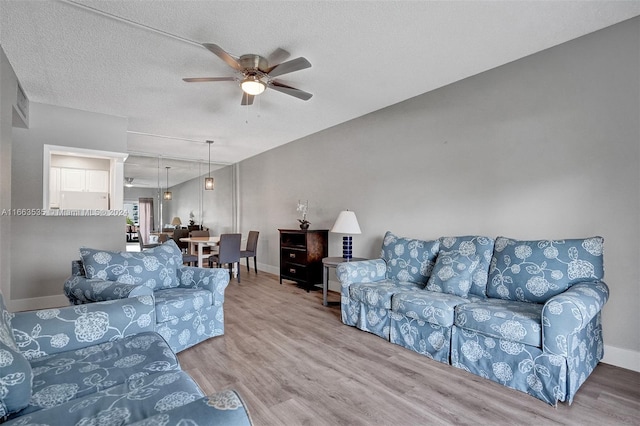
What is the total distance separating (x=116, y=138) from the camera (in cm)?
434

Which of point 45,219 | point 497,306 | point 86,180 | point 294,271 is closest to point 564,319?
point 497,306

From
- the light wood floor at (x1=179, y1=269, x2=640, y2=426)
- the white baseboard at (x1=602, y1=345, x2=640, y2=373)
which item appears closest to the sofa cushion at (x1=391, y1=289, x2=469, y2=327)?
the light wood floor at (x1=179, y1=269, x2=640, y2=426)

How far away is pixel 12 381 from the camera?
1067mm

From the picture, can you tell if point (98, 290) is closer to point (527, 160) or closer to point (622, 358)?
point (527, 160)

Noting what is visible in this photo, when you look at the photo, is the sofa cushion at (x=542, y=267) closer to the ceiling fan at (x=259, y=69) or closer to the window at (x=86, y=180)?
the ceiling fan at (x=259, y=69)

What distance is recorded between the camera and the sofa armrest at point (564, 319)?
1784 millimetres

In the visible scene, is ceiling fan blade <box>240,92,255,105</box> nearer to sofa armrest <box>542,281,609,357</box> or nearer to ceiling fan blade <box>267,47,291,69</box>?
ceiling fan blade <box>267,47,291,69</box>

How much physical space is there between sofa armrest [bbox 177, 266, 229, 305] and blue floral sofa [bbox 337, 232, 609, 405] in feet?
3.94

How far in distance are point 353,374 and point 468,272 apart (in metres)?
1.31

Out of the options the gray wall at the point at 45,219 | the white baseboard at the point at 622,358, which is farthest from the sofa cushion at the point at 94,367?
the gray wall at the point at 45,219

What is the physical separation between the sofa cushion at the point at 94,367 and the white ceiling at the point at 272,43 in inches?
85.7

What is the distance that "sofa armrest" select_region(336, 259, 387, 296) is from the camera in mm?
3199

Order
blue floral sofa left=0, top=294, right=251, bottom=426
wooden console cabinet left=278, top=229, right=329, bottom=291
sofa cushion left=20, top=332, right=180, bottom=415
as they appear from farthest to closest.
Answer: wooden console cabinet left=278, top=229, right=329, bottom=291 < sofa cushion left=20, top=332, right=180, bottom=415 < blue floral sofa left=0, top=294, right=251, bottom=426

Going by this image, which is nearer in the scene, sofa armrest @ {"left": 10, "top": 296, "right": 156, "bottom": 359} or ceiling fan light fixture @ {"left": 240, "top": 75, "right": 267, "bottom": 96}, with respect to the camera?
sofa armrest @ {"left": 10, "top": 296, "right": 156, "bottom": 359}
